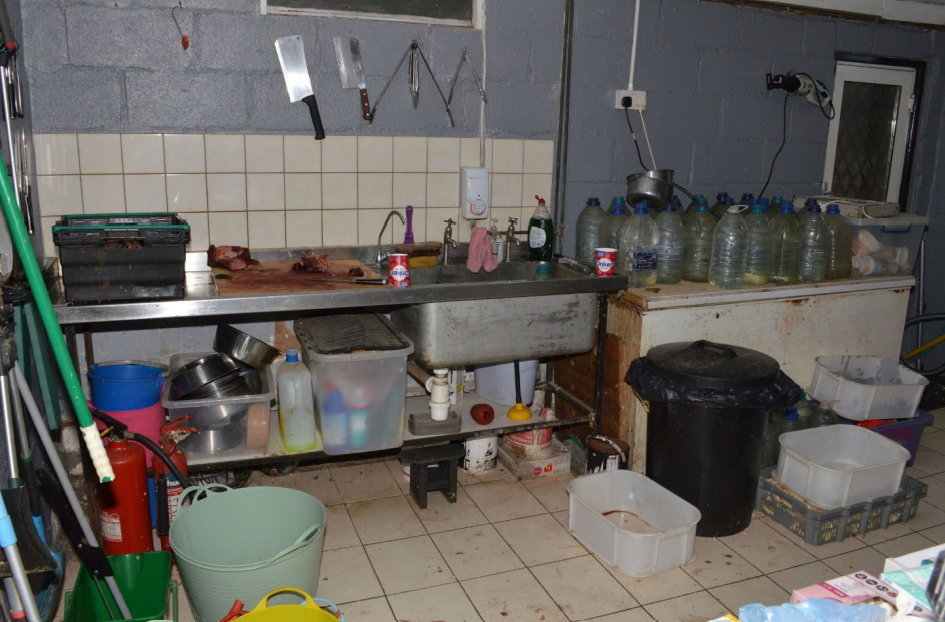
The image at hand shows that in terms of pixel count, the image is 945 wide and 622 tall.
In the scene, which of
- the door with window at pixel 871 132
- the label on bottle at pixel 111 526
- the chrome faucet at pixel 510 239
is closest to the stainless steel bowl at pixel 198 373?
the label on bottle at pixel 111 526

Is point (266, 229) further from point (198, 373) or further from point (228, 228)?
point (198, 373)

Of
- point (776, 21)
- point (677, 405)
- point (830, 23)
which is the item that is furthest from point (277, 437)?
point (830, 23)

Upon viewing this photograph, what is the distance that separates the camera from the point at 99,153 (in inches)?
111

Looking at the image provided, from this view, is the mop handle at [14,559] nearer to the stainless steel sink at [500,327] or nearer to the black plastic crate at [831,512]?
the stainless steel sink at [500,327]

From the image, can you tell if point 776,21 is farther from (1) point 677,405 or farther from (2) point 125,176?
(2) point 125,176

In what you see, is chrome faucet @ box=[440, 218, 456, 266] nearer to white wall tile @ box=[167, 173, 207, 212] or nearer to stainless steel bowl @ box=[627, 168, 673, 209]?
stainless steel bowl @ box=[627, 168, 673, 209]

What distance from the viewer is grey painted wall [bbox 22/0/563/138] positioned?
2730 mm

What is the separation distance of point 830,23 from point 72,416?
4.00m

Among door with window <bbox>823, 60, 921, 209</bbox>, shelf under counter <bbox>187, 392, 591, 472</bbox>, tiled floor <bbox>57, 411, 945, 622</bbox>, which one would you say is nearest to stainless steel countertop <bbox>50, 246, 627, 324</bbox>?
shelf under counter <bbox>187, 392, 591, 472</bbox>

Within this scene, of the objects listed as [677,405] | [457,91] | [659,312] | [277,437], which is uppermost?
[457,91]

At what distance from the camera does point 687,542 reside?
2.63 meters

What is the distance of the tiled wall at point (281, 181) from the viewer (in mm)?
2832

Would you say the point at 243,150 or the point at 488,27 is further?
the point at 488,27

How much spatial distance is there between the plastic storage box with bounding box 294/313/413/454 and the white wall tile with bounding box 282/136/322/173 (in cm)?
70
